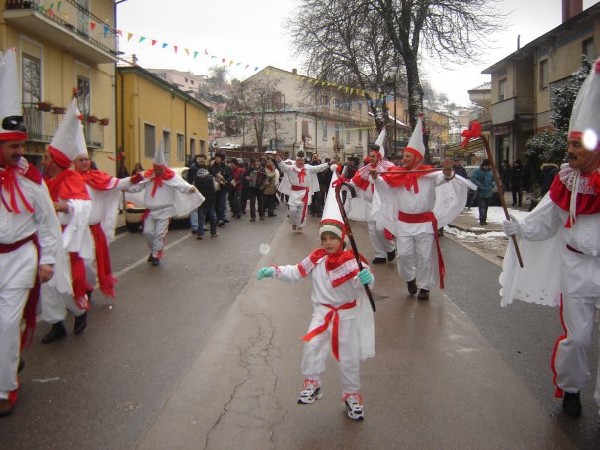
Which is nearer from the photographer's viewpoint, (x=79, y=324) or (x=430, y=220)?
(x=79, y=324)

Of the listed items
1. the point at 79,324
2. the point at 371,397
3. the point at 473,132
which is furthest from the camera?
the point at 79,324

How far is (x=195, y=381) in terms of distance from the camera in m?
4.57

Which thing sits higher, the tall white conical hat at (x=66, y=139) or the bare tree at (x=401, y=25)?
the bare tree at (x=401, y=25)

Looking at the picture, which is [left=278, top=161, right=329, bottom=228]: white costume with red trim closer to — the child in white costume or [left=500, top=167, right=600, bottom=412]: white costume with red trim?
[left=500, top=167, right=600, bottom=412]: white costume with red trim

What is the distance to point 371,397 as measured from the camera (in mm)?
4273

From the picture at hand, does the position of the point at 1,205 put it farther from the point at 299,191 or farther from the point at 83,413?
the point at 299,191

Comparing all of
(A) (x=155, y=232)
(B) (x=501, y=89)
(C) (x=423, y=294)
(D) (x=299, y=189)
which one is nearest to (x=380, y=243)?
(C) (x=423, y=294)

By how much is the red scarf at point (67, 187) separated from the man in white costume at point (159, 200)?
4.03 meters

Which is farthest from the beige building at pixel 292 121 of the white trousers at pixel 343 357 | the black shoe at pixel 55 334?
the white trousers at pixel 343 357

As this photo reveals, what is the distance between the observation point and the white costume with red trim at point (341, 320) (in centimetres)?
391

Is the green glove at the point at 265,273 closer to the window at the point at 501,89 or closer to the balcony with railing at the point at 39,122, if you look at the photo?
the balcony with railing at the point at 39,122

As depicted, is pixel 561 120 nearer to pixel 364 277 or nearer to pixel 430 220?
pixel 430 220

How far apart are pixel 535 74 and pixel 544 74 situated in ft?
2.59

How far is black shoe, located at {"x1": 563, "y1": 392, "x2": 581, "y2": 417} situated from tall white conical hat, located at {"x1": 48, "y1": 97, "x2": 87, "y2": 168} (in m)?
4.83
